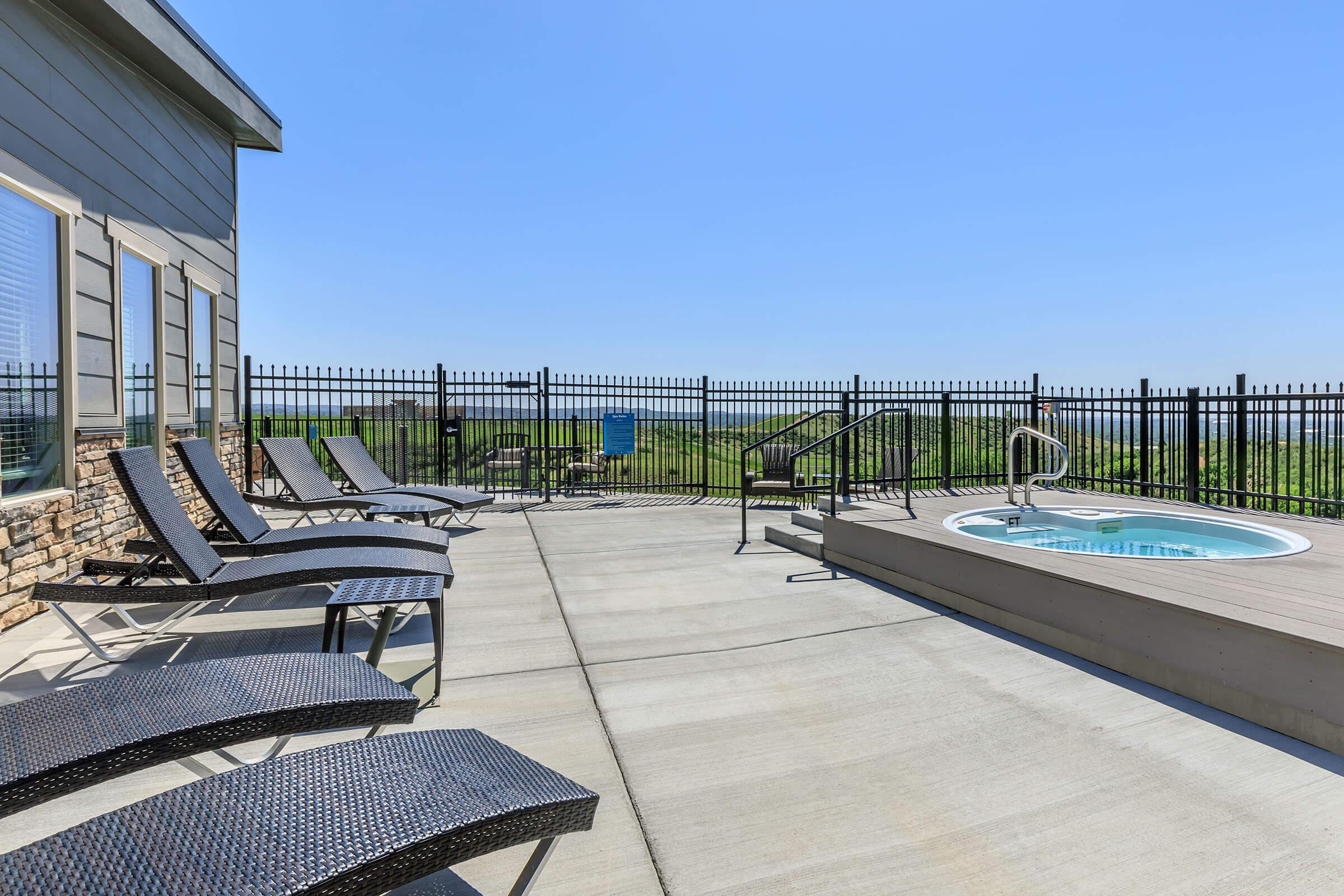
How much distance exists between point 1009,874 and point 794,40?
10450 millimetres

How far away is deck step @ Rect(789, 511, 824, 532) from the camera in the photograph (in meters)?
6.30

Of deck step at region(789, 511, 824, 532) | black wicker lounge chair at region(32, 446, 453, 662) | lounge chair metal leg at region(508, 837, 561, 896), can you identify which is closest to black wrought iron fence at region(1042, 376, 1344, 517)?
deck step at region(789, 511, 824, 532)

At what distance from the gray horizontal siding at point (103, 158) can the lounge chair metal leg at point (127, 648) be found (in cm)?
182

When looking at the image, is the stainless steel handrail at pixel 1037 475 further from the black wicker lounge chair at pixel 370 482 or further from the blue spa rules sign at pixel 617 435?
the blue spa rules sign at pixel 617 435

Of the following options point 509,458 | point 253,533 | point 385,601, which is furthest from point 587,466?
point 385,601

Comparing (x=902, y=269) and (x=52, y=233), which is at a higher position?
(x=902, y=269)

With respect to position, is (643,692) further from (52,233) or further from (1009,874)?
(52,233)

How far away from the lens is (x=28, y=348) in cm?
387

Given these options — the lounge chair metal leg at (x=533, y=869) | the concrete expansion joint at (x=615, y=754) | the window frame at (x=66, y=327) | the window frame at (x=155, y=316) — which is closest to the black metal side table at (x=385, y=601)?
the concrete expansion joint at (x=615, y=754)

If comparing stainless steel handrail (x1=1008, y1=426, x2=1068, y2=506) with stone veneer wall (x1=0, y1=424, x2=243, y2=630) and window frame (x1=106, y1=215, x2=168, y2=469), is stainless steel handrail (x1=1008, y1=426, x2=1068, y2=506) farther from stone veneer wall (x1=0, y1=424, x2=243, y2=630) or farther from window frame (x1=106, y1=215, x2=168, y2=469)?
window frame (x1=106, y1=215, x2=168, y2=469)

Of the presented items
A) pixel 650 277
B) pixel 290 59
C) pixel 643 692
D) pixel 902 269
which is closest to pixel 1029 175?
pixel 902 269

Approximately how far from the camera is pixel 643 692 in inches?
111

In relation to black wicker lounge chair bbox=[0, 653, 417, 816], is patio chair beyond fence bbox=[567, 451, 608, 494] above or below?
above

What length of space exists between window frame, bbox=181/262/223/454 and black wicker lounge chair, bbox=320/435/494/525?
1.22m
